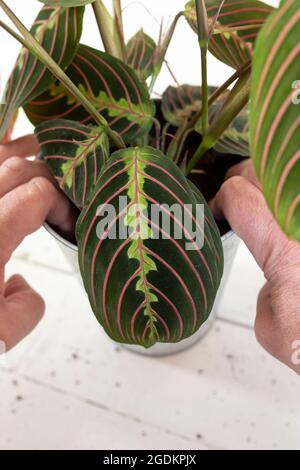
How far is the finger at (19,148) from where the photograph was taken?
1.64 ft

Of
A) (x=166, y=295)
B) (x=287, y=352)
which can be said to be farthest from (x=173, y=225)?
(x=287, y=352)

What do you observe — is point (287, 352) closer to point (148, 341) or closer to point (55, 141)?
point (148, 341)

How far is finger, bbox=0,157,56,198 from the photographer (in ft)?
1.46

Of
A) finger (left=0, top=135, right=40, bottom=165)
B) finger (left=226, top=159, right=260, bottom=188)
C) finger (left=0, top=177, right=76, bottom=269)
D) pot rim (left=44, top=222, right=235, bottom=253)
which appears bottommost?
pot rim (left=44, top=222, right=235, bottom=253)

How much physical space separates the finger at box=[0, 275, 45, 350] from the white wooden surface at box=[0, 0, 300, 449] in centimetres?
18

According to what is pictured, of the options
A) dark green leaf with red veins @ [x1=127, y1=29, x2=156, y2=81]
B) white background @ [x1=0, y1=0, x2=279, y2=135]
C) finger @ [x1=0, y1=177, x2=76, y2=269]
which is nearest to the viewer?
finger @ [x1=0, y1=177, x2=76, y2=269]

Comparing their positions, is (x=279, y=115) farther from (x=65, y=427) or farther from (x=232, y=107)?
(x=65, y=427)

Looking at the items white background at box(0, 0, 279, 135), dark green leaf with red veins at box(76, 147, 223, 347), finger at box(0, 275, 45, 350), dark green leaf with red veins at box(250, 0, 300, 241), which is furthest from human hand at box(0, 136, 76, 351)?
white background at box(0, 0, 279, 135)

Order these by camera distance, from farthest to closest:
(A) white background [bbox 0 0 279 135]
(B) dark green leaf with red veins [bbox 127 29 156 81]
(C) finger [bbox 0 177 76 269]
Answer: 1. (A) white background [bbox 0 0 279 135]
2. (B) dark green leaf with red veins [bbox 127 29 156 81]
3. (C) finger [bbox 0 177 76 269]

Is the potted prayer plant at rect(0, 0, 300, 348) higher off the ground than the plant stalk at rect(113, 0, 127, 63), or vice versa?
the plant stalk at rect(113, 0, 127, 63)

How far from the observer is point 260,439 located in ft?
1.85

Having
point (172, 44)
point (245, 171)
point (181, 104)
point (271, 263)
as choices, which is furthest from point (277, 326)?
point (172, 44)

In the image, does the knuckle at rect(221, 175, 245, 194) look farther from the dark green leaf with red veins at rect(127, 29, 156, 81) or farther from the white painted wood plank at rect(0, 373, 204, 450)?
the white painted wood plank at rect(0, 373, 204, 450)

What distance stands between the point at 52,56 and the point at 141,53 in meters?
0.14
